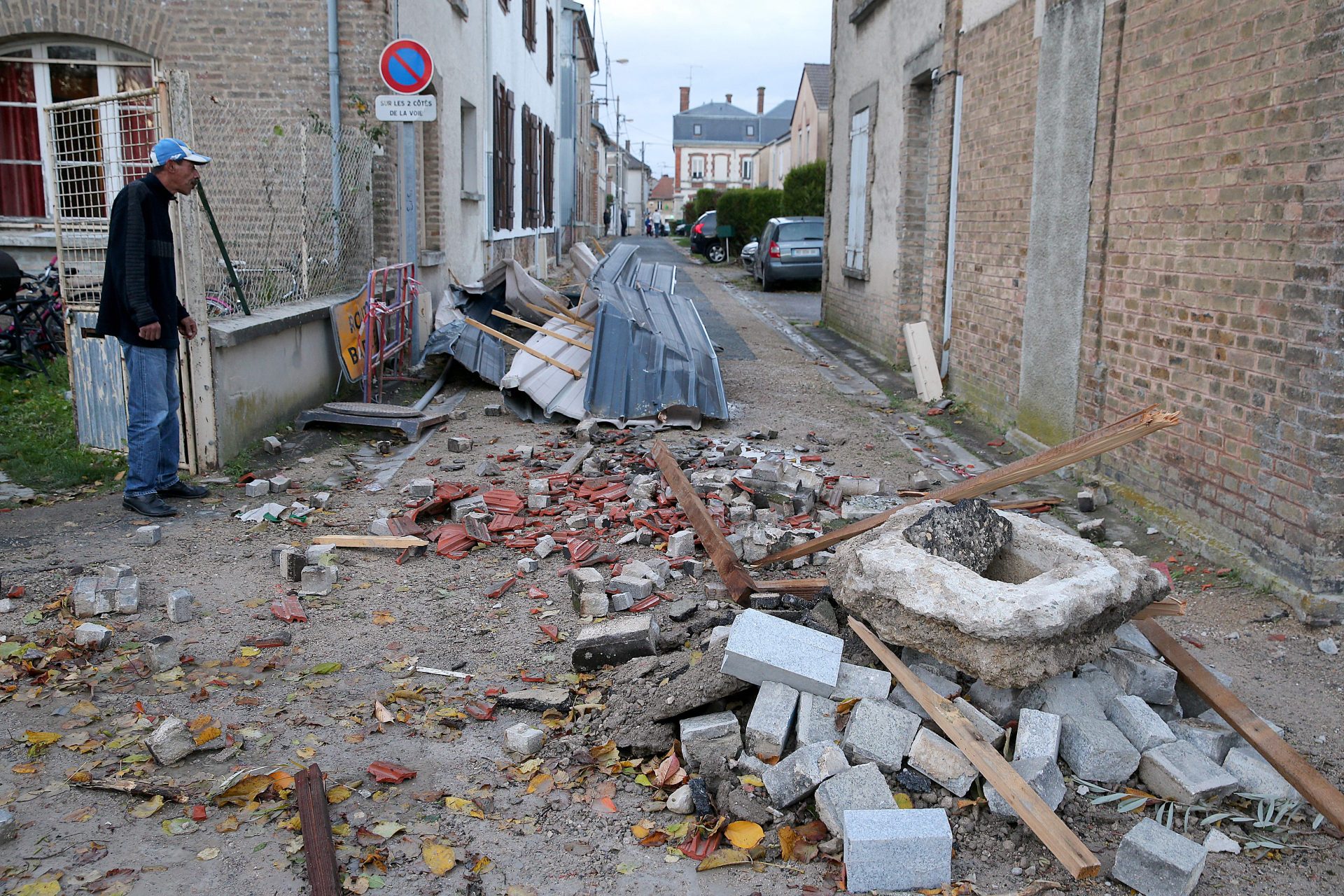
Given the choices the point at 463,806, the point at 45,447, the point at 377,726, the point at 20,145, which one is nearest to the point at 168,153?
the point at 45,447

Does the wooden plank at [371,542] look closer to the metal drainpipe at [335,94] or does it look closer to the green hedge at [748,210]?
the metal drainpipe at [335,94]

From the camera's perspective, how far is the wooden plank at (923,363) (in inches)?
392

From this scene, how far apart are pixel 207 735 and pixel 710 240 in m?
35.8

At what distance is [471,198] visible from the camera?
1470 centimetres

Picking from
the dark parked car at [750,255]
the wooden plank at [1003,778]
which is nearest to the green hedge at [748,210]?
the dark parked car at [750,255]

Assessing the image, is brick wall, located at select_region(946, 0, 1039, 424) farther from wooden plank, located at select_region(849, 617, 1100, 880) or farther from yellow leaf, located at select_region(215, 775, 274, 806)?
yellow leaf, located at select_region(215, 775, 274, 806)

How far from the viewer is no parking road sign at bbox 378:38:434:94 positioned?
361 inches

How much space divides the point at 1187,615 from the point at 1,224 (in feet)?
38.2

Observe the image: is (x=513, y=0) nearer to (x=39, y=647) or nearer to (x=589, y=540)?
(x=589, y=540)

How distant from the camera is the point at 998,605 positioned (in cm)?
333

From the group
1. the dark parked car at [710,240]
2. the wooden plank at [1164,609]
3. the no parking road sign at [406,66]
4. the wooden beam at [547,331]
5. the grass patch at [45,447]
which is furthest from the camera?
the dark parked car at [710,240]

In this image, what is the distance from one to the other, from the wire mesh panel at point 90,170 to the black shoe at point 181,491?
1.44m

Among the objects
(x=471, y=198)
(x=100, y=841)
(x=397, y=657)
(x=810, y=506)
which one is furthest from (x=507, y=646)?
(x=471, y=198)

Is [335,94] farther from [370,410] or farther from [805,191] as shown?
[805,191]
